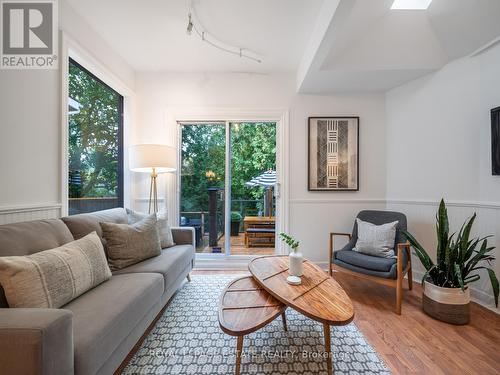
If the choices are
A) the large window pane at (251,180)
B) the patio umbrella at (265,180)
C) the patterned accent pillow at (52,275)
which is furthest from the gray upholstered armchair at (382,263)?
the patterned accent pillow at (52,275)

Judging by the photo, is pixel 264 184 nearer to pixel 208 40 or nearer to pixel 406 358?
pixel 208 40

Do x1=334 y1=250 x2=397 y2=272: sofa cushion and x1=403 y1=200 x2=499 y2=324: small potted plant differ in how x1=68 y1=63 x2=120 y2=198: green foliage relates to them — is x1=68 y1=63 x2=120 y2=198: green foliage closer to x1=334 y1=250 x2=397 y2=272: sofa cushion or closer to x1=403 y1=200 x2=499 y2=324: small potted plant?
x1=334 y1=250 x2=397 y2=272: sofa cushion

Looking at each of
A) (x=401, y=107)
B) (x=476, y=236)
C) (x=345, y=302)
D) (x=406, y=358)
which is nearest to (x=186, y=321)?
(x=345, y=302)

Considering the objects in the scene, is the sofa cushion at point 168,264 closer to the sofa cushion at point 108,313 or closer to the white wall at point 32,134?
the sofa cushion at point 108,313

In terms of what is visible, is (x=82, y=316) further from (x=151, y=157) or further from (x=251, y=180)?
(x=251, y=180)

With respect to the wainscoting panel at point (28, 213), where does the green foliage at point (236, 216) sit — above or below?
below

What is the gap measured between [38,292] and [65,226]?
67cm

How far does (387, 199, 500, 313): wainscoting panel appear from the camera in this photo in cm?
210

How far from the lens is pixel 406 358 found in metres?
1.51

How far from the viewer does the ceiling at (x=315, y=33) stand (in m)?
2.00

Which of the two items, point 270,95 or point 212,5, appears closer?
point 212,5

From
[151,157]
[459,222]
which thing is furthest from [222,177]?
[459,222]

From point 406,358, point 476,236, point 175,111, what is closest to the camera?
point 406,358

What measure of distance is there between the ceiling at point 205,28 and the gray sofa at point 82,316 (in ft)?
6.31
